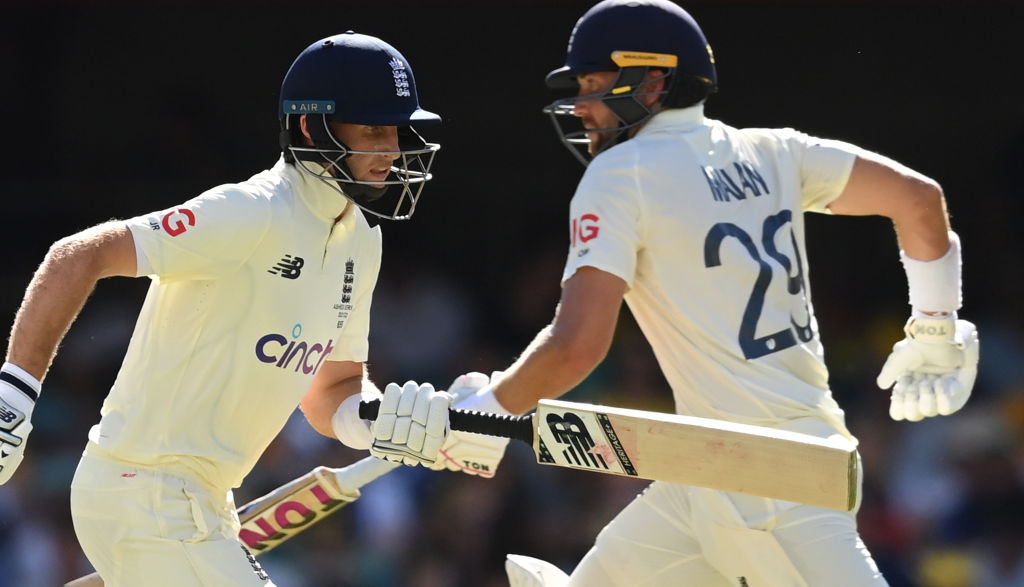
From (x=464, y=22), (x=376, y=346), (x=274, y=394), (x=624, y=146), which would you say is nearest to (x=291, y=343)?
(x=274, y=394)

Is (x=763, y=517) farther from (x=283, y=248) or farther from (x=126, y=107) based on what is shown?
(x=126, y=107)

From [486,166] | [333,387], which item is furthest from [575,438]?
[486,166]

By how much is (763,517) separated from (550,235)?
405 centimetres

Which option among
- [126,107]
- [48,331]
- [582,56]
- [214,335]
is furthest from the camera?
[126,107]

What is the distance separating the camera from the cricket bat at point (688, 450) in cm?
257

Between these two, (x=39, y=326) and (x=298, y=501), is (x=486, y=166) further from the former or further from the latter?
(x=39, y=326)

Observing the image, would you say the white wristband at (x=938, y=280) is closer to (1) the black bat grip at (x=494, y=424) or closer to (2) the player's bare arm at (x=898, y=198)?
(2) the player's bare arm at (x=898, y=198)

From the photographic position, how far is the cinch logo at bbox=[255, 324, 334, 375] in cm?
310

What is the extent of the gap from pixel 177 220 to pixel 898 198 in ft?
5.29

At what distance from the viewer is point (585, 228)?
298cm

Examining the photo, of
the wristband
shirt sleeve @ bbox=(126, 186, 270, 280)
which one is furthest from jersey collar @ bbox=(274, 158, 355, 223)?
the wristband

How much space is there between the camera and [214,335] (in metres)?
3.03

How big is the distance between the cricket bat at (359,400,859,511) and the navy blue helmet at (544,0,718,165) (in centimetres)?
66

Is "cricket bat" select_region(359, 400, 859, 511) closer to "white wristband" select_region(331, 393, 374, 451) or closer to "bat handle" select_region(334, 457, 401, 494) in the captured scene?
"white wristband" select_region(331, 393, 374, 451)
